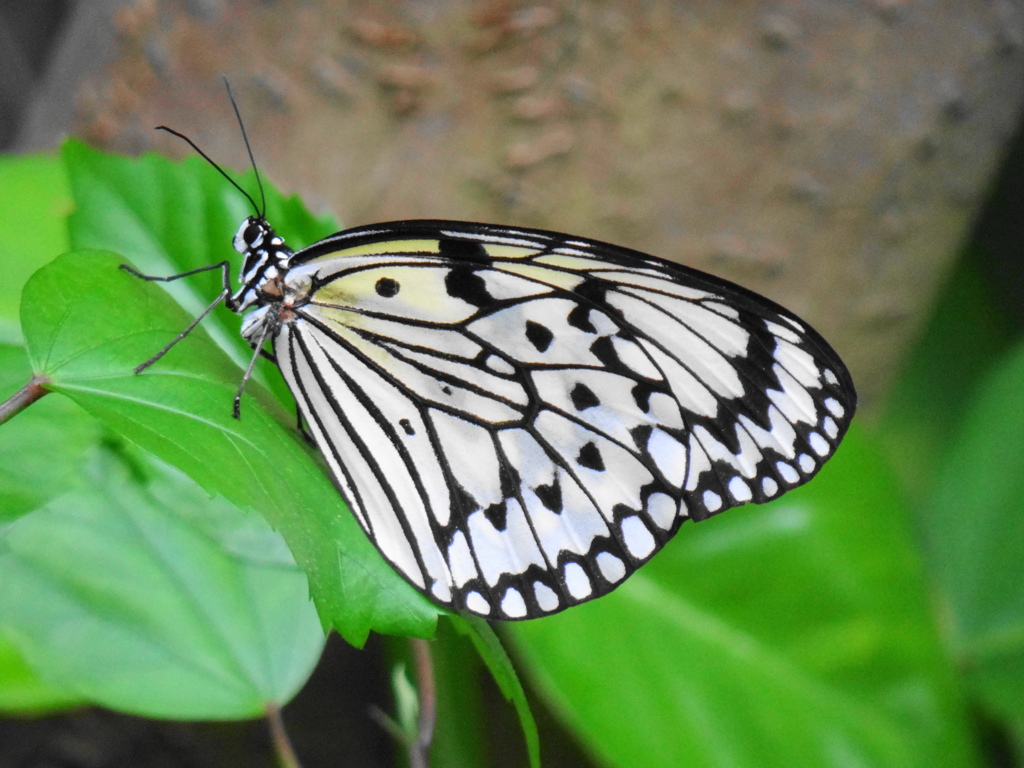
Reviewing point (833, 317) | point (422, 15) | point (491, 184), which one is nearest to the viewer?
point (422, 15)

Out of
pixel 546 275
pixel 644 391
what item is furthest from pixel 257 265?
pixel 644 391

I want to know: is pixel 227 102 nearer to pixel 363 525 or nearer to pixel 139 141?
pixel 139 141

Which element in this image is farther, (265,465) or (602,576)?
(602,576)

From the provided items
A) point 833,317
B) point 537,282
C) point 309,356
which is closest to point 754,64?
point 833,317

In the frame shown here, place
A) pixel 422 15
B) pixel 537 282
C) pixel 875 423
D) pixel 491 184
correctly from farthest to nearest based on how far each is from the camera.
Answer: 1. pixel 875 423
2. pixel 491 184
3. pixel 422 15
4. pixel 537 282

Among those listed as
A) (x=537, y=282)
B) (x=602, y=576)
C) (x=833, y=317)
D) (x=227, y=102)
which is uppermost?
(x=227, y=102)

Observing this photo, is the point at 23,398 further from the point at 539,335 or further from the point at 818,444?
the point at 818,444

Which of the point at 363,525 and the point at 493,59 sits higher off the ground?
the point at 493,59
